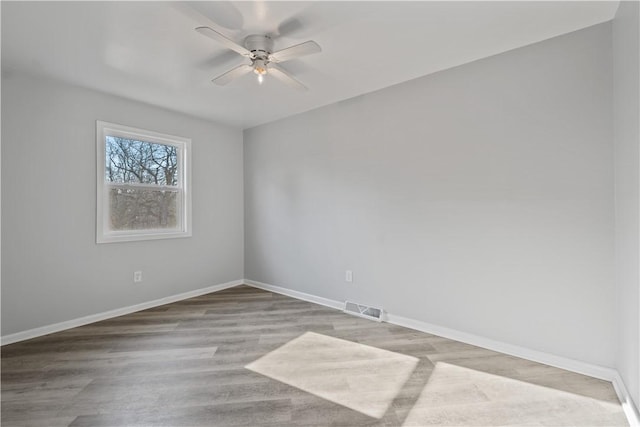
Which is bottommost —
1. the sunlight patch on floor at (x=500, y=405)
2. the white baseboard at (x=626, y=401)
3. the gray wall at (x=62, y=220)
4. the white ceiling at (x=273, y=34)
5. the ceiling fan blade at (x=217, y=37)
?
the sunlight patch on floor at (x=500, y=405)

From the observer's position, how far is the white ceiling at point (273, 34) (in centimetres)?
181

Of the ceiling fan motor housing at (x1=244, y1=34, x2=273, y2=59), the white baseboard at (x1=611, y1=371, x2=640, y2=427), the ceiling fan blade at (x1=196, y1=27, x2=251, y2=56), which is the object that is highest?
the ceiling fan motor housing at (x1=244, y1=34, x2=273, y2=59)

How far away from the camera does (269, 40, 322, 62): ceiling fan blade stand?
1881mm

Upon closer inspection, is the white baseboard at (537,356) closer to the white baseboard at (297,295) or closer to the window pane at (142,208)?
the white baseboard at (297,295)

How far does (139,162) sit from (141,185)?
0.94 ft

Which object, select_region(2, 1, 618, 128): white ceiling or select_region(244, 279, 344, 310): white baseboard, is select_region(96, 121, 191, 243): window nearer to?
select_region(2, 1, 618, 128): white ceiling

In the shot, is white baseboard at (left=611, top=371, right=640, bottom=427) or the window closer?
white baseboard at (left=611, top=371, right=640, bottom=427)

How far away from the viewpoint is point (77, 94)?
2900 millimetres

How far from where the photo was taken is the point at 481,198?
2.43 metres

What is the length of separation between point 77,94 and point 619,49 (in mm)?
4566

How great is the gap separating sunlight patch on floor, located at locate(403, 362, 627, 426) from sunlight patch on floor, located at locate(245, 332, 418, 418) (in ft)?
0.68

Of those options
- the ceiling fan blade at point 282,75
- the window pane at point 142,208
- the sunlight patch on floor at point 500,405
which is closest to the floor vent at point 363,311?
the sunlight patch on floor at point 500,405

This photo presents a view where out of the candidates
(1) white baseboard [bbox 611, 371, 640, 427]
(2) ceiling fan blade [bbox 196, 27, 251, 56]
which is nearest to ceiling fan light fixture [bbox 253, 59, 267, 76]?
(2) ceiling fan blade [bbox 196, 27, 251, 56]

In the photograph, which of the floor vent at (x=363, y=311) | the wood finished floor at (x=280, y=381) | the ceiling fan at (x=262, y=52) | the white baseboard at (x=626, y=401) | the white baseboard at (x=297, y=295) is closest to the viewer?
the white baseboard at (x=626, y=401)
